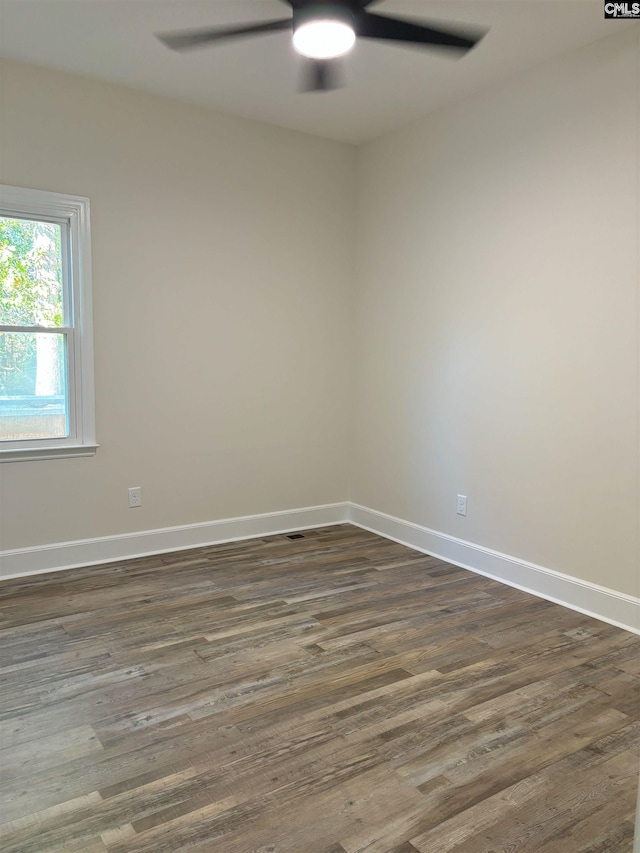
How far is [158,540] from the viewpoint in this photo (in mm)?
4055

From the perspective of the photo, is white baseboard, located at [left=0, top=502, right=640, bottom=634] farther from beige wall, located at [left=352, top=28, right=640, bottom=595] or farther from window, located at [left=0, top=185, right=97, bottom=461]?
window, located at [left=0, top=185, right=97, bottom=461]

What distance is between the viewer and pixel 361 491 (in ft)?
15.9

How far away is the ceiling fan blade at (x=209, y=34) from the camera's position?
2.58m

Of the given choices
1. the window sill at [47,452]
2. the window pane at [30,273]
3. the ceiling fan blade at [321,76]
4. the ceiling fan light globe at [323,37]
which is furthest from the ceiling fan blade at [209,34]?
the window sill at [47,452]

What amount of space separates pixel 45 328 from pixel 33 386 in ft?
1.12

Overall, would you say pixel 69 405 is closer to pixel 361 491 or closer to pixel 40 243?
pixel 40 243

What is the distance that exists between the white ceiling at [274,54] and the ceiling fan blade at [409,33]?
0.11m

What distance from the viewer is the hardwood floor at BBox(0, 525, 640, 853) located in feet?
5.66

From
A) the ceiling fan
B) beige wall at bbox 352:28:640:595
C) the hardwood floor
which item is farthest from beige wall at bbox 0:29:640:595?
the ceiling fan

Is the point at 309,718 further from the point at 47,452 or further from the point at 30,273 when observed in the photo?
the point at 30,273

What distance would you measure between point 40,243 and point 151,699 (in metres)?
2.59

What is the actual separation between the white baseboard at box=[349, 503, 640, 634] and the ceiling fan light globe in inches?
A: 107

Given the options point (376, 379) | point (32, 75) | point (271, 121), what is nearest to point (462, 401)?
point (376, 379)

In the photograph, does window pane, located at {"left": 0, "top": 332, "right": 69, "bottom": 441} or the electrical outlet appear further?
the electrical outlet
